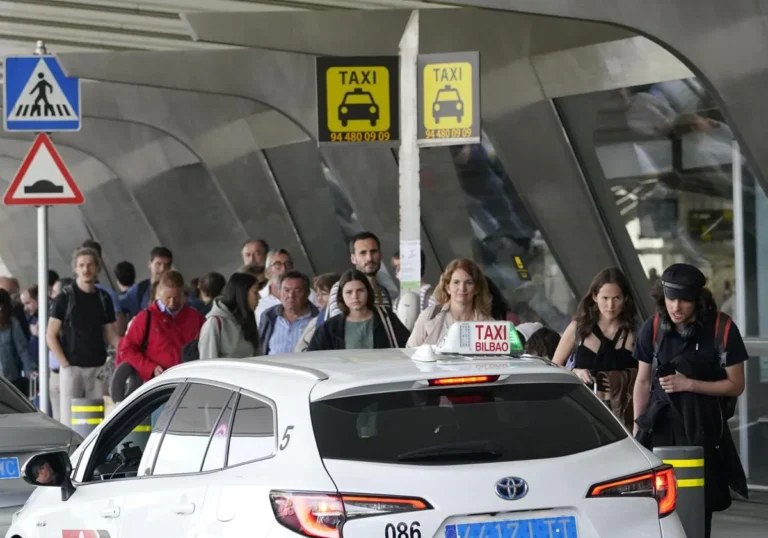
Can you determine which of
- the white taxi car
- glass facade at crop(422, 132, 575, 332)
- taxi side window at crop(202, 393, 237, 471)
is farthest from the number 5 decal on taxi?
glass facade at crop(422, 132, 575, 332)

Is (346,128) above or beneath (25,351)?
above

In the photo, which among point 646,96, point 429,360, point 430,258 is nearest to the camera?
point 429,360

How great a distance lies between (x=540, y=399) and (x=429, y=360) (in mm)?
447

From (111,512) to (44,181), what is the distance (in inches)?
280

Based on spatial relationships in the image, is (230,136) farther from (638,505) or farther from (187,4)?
(638,505)

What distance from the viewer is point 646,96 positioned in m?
16.8

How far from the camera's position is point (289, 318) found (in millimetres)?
11406

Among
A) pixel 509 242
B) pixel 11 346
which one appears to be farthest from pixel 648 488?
pixel 509 242

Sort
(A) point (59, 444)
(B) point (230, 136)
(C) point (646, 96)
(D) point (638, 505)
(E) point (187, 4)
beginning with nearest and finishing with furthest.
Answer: (D) point (638, 505)
(A) point (59, 444)
(C) point (646, 96)
(E) point (187, 4)
(B) point (230, 136)

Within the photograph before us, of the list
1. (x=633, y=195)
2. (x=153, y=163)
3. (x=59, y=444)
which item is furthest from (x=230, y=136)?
(x=59, y=444)

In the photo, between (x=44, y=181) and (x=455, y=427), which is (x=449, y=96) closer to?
(x=44, y=181)

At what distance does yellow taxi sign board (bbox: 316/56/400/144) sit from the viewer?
41.9 feet

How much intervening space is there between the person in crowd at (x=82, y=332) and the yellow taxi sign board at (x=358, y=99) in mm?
2282

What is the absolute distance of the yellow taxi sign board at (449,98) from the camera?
1184cm
